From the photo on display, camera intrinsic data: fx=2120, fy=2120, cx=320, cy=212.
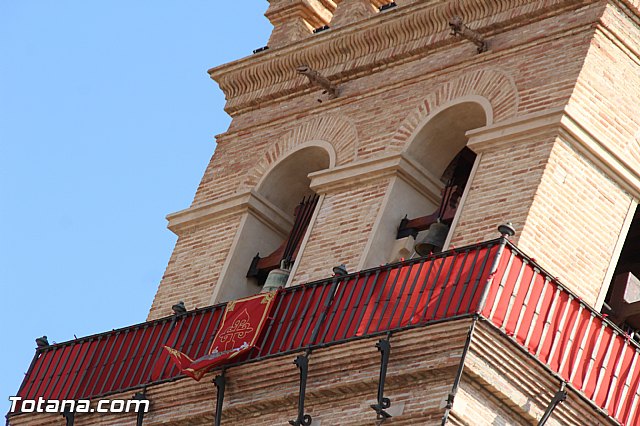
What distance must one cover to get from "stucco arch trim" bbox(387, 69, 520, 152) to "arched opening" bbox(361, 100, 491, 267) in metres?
0.06

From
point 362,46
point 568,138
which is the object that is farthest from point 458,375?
point 362,46

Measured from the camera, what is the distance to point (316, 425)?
20.9m

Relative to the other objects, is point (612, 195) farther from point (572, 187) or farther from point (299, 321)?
point (299, 321)

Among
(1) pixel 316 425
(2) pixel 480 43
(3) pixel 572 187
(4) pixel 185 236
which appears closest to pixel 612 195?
(3) pixel 572 187

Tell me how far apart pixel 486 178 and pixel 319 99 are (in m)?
3.85

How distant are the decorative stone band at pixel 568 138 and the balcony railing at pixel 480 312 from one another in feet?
7.73

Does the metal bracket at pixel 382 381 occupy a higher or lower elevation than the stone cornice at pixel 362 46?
lower

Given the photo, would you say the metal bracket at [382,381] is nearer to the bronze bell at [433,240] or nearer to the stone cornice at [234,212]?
the bronze bell at [433,240]

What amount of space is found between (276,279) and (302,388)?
11.7ft

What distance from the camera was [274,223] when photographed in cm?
2572

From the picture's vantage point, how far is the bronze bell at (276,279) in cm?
2427

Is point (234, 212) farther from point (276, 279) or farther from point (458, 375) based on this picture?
point (458, 375)

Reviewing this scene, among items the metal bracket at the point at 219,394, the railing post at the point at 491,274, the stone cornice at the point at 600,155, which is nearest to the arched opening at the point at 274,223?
the metal bracket at the point at 219,394

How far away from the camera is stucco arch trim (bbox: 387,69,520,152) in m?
23.1
